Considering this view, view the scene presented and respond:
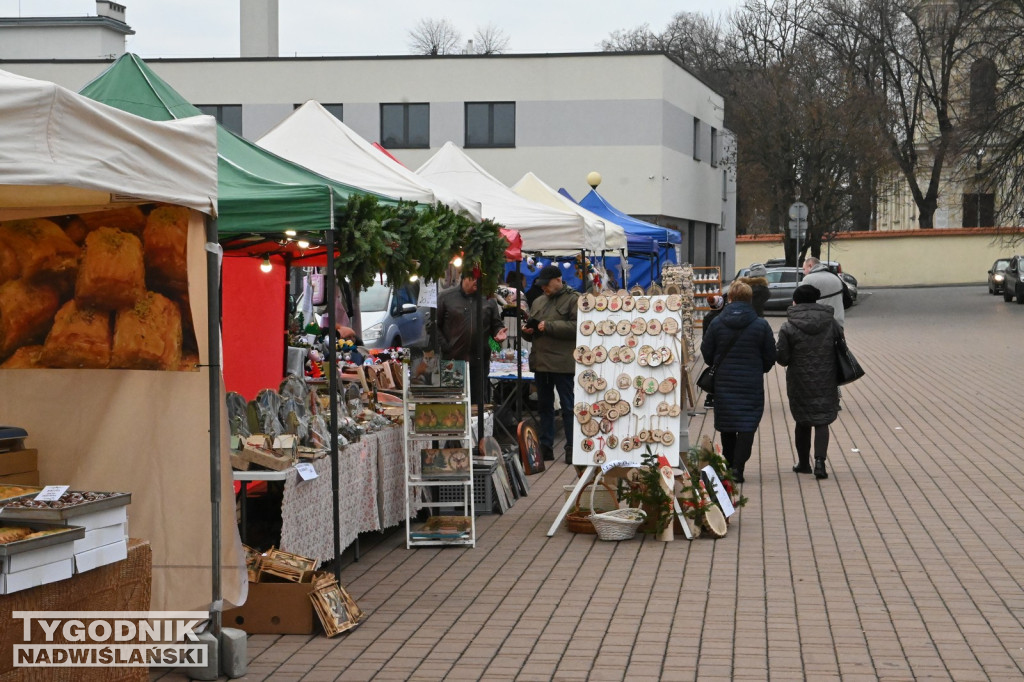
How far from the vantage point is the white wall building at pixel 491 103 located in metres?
40.2

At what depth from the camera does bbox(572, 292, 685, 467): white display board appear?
29.0 ft

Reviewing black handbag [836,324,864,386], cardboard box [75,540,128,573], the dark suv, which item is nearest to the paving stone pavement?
black handbag [836,324,864,386]

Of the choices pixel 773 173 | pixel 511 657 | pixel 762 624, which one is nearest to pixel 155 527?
pixel 511 657

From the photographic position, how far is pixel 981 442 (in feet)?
42.3

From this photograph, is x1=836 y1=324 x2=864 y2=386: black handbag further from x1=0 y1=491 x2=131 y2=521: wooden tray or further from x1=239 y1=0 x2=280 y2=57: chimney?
x1=239 y1=0 x2=280 y2=57: chimney

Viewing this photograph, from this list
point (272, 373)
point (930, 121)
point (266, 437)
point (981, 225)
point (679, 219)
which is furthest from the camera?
point (981, 225)

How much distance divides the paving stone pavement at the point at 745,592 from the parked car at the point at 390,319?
8.80 m

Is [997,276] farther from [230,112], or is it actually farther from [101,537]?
[101,537]

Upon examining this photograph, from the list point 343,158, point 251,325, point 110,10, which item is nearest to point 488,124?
point 110,10

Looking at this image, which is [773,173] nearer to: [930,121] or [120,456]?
[930,121]

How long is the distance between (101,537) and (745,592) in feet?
12.7

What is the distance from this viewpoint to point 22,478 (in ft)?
18.9

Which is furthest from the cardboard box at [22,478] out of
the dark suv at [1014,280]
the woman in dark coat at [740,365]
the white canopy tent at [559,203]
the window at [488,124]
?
the dark suv at [1014,280]

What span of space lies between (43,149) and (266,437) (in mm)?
3006
